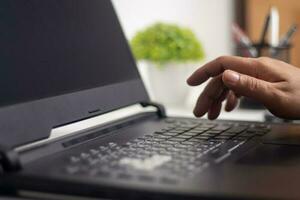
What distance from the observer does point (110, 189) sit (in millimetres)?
355

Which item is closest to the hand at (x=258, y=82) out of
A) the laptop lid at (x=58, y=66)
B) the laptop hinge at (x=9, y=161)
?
the laptop lid at (x=58, y=66)

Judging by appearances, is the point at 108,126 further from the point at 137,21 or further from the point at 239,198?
the point at 137,21

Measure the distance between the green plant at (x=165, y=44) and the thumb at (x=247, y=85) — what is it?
51cm

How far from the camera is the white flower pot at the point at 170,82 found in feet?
3.69

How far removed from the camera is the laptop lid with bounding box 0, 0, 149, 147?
0.50m

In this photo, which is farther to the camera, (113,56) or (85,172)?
(113,56)

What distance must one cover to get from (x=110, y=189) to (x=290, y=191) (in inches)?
5.3

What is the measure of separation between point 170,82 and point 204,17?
1.12 feet

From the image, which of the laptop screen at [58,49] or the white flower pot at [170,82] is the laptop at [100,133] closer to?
the laptop screen at [58,49]

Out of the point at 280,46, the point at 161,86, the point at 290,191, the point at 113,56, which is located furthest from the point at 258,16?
the point at 290,191

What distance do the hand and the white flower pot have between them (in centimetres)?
41

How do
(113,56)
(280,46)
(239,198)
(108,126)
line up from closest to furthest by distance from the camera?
(239,198) < (108,126) < (113,56) < (280,46)

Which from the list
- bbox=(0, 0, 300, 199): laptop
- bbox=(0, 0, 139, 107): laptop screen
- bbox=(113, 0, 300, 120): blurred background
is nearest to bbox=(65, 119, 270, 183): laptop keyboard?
bbox=(0, 0, 300, 199): laptop

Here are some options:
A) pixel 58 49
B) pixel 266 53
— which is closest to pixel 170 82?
pixel 266 53
